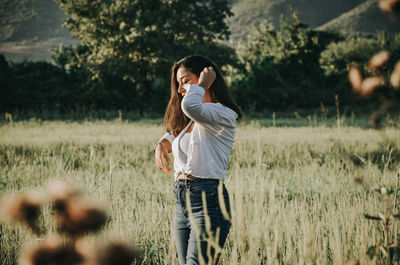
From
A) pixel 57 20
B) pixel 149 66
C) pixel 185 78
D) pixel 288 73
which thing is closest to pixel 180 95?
pixel 185 78

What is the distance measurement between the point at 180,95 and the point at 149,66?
15614 mm

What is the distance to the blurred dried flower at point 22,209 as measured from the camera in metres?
0.44

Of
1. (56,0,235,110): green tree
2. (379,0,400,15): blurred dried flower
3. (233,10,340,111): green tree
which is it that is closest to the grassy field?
(379,0,400,15): blurred dried flower

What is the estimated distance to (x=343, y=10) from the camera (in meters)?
141

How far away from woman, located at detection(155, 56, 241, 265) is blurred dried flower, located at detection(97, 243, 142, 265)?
124 centimetres

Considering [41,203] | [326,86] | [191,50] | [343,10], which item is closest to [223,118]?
[41,203]

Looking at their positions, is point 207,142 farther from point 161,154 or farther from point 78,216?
point 78,216

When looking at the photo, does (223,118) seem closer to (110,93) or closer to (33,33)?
(110,93)

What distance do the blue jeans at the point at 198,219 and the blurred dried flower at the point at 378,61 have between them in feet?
3.46

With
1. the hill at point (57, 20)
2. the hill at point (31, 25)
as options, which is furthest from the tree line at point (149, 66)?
the hill at point (31, 25)

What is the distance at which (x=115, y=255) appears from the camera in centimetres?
43

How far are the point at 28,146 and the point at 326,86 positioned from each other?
1869 centimetres

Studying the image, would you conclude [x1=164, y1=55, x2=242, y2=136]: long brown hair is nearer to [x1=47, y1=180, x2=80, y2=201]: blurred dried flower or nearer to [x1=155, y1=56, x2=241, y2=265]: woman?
[x1=155, y1=56, x2=241, y2=265]: woman

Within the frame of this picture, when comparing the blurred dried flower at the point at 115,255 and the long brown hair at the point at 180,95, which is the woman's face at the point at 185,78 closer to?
the long brown hair at the point at 180,95
